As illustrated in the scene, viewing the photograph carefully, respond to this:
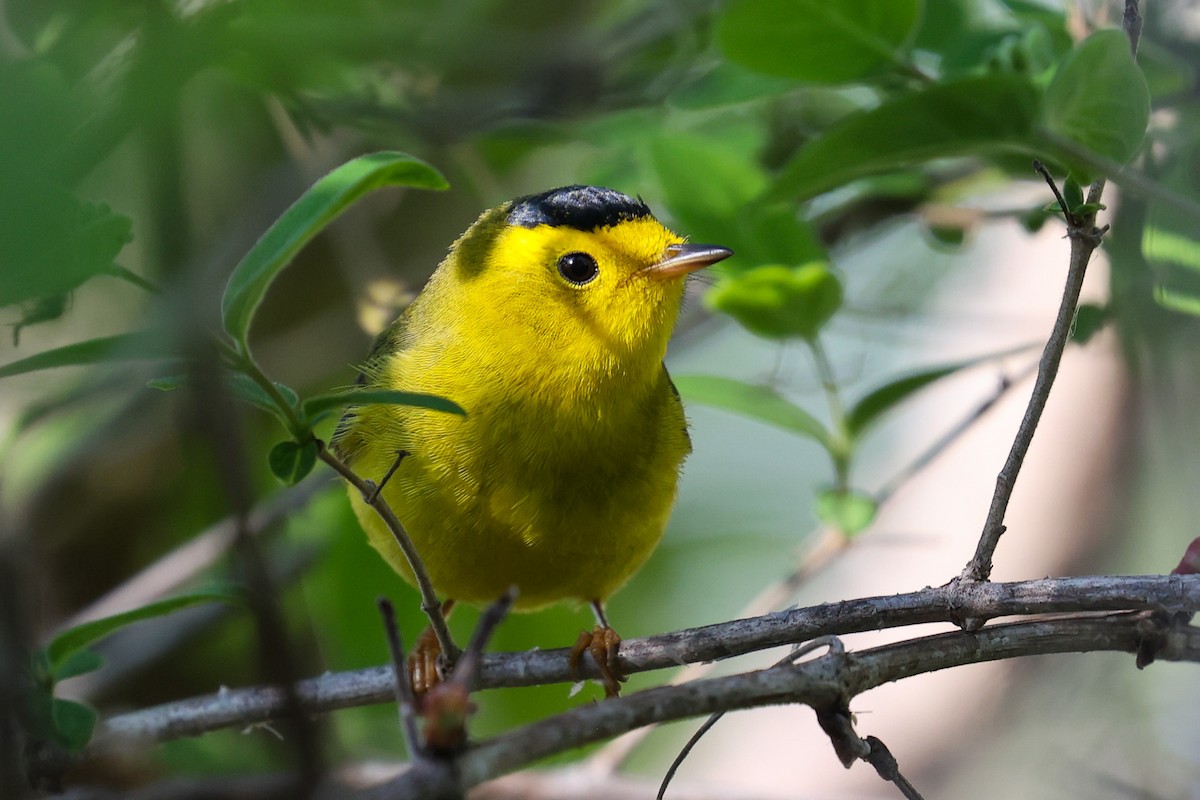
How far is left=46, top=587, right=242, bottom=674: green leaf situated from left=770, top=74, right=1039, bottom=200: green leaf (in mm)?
1412

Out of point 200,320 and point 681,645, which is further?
point 681,645

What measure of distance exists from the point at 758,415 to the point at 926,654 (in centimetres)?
155

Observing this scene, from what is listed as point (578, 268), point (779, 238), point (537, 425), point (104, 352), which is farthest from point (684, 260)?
point (104, 352)

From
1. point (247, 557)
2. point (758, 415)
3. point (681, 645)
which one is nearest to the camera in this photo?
point (247, 557)

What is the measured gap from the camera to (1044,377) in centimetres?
202

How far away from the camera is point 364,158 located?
2191 millimetres

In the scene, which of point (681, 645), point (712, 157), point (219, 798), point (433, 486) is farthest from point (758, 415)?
point (219, 798)

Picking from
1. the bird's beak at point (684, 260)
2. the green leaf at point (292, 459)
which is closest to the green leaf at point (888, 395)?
the bird's beak at point (684, 260)

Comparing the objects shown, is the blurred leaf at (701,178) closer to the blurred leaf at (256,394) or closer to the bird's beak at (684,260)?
the bird's beak at (684,260)

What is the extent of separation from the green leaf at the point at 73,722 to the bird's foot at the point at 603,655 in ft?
3.15

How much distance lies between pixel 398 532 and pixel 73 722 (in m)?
0.75

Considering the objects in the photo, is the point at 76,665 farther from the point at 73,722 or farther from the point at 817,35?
the point at 817,35

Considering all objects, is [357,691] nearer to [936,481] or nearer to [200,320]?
[200,320]

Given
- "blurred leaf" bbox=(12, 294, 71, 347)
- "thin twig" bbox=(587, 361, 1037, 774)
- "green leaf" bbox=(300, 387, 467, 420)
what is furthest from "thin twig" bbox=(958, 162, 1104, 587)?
"blurred leaf" bbox=(12, 294, 71, 347)
